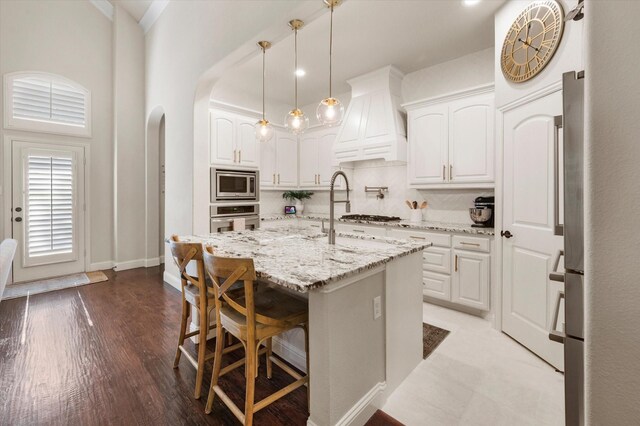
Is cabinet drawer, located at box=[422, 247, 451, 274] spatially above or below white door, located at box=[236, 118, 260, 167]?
below

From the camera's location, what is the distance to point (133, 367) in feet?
6.99

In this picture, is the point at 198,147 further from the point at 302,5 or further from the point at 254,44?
the point at 302,5

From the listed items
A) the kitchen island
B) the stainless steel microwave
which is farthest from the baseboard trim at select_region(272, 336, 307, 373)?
the stainless steel microwave

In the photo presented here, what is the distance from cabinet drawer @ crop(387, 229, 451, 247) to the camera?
3202 mm

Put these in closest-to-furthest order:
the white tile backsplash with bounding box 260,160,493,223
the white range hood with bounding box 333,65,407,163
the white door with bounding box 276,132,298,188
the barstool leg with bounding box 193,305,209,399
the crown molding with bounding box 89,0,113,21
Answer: the barstool leg with bounding box 193,305,209,399 < the white tile backsplash with bounding box 260,160,493,223 < the white range hood with bounding box 333,65,407,163 < the crown molding with bounding box 89,0,113,21 < the white door with bounding box 276,132,298,188

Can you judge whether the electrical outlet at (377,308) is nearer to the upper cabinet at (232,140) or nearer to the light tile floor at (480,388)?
the light tile floor at (480,388)

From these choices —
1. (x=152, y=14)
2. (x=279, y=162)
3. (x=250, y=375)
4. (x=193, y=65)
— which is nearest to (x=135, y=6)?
(x=152, y=14)

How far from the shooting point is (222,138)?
421 cm

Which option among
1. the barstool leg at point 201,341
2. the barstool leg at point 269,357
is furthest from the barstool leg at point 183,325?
the barstool leg at point 269,357

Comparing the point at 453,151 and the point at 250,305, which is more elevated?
the point at 453,151

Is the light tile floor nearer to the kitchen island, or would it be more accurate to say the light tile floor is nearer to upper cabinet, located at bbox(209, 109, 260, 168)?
the kitchen island

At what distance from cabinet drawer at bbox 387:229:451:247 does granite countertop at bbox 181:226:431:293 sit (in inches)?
50.7

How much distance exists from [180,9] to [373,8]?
265 centimetres

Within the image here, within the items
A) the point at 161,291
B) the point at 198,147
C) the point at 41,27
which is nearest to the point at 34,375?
the point at 161,291
